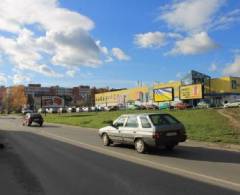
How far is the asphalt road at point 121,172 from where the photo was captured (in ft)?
30.4

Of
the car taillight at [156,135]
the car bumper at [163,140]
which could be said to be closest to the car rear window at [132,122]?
the car bumper at [163,140]

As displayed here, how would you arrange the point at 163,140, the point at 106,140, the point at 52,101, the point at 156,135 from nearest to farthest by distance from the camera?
the point at 156,135, the point at 163,140, the point at 106,140, the point at 52,101

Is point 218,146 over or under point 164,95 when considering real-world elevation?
under

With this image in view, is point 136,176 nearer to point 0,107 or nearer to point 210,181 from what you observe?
point 210,181

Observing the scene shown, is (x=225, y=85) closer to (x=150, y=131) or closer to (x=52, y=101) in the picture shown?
(x=52, y=101)

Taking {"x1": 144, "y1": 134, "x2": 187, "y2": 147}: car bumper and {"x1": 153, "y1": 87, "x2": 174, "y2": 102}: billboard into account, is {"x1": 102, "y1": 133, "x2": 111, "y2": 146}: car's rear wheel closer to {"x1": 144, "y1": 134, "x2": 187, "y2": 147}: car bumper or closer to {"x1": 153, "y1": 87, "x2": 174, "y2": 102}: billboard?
{"x1": 144, "y1": 134, "x2": 187, "y2": 147}: car bumper

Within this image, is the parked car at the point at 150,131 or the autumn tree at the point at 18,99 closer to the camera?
the parked car at the point at 150,131

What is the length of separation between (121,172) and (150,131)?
14.7 feet

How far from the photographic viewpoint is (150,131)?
1582cm

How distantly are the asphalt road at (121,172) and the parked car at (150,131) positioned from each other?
1.54ft

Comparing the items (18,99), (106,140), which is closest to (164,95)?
(106,140)

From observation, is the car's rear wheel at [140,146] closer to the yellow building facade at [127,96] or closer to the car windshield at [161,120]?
the car windshield at [161,120]

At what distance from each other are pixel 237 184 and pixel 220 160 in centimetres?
436

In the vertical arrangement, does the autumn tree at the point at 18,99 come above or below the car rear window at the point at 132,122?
above
